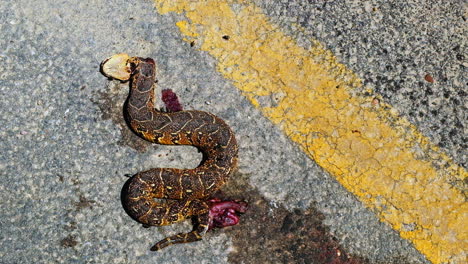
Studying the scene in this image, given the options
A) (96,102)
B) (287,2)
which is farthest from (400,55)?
(96,102)

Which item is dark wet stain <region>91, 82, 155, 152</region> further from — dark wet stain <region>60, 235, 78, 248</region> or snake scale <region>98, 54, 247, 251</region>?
dark wet stain <region>60, 235, 78, 248</region>

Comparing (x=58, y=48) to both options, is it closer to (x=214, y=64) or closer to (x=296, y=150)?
(x=214, y=64)

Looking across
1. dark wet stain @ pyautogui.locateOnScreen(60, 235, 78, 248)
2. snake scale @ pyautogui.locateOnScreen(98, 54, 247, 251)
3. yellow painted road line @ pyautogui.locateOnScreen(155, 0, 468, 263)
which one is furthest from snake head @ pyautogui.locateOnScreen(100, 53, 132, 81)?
dark wet stain @ pyautogui.locateOnScreen(60, 235, 78, 248)

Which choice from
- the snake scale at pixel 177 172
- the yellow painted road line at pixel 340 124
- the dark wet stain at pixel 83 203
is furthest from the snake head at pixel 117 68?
the dark wet stain at pixel 83 203

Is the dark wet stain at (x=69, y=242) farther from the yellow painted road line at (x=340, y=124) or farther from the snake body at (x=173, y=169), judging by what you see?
the yellow painted road line at (x=340, y=124)

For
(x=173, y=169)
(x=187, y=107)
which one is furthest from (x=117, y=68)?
(x=173, y=169)

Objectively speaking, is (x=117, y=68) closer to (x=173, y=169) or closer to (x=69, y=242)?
(x=173, y=169)
